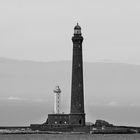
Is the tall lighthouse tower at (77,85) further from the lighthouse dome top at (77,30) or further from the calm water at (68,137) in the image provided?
the calm water at (68,137)

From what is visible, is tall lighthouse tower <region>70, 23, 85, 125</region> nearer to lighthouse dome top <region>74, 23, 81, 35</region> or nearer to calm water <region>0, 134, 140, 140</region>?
lighthouse dome top <region>74, 23, 81, 35</region>

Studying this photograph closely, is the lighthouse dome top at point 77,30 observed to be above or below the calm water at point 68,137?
above

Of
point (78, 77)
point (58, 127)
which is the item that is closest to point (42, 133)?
point (58, 127)

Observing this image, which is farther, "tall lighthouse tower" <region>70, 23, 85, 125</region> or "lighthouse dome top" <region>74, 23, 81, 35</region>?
"lighthouse dome top" <region>74, 23, 81, 35</region>

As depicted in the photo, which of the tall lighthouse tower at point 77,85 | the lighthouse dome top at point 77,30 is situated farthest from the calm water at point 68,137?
the lighthouse dome top at point 77,30

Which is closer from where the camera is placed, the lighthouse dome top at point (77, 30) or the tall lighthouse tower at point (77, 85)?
the tall lighthouse tower at point (77, 85)

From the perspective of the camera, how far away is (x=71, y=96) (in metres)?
159

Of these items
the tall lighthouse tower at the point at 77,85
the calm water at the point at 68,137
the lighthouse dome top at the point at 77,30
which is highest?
the lighthouse dome top at the point at 77,30

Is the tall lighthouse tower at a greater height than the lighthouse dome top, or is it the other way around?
the lighthouse dome top

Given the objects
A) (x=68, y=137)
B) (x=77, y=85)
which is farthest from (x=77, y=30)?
(x=68, y=137)

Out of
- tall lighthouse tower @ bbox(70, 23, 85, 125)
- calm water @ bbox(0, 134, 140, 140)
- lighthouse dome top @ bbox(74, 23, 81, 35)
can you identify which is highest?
lighthouse dome top @ bbox(74, 23, 81, 35)

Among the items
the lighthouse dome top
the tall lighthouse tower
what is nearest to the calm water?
the tall lighthouse tower

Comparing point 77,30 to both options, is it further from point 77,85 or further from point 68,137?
point 68,137

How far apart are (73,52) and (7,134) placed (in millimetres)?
22571
